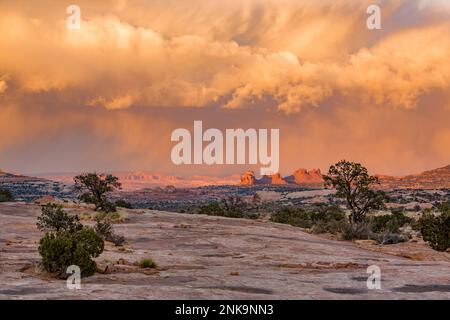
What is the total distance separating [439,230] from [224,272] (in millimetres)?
19470

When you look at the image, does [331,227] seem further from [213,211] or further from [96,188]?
[213,211]

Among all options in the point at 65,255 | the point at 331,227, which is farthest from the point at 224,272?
the point at 331,227

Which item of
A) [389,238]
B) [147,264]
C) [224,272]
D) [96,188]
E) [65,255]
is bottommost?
[389,238]

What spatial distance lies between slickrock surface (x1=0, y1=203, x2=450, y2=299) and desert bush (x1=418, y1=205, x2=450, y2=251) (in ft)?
3.59

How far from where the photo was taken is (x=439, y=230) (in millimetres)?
33750

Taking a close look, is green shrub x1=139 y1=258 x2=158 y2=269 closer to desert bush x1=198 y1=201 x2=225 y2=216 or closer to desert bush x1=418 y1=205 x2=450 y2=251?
desert bush x1=418 y1=205 x2=450 y2=251

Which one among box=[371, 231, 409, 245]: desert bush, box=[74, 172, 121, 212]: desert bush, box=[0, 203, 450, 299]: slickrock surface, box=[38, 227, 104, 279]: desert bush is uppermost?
box=[74, 172, 121, 212]: desert bush

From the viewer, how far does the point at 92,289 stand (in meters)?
14.6

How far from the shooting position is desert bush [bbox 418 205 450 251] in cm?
3328

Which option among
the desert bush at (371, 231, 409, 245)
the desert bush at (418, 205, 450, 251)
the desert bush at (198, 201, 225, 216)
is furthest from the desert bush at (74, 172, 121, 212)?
the desert bush at (418, 205, 450, 251)

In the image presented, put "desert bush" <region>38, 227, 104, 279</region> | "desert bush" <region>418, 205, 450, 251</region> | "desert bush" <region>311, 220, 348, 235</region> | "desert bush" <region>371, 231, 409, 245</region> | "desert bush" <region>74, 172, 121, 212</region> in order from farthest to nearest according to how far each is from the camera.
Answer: "desert bush" <region>74, 172, 121, 212</region>, "desert bush" <region>311, 220, 348, 235</region>, "desert bush" <region>371, 231, 409, 245</region>, "desert bush" <region>418, 205, 450, 251</region>, "desert bush" <region>38, 227, 104, 279</region>

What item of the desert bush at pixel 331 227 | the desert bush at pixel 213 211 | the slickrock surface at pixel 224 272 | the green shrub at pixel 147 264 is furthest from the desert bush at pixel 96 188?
the green shrub at pixel 147 264

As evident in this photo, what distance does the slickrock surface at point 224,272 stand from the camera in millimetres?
14594
